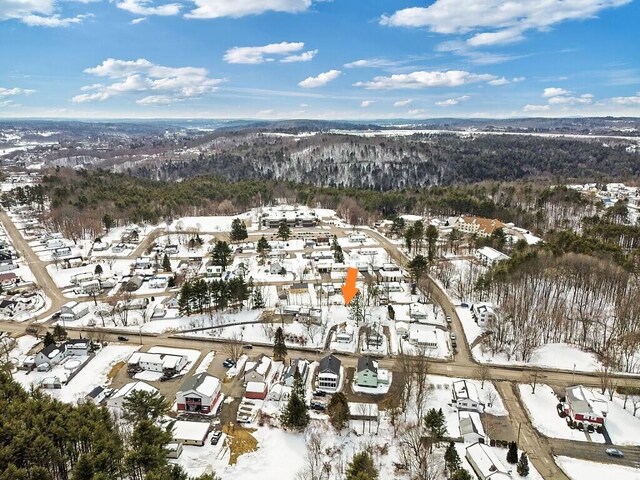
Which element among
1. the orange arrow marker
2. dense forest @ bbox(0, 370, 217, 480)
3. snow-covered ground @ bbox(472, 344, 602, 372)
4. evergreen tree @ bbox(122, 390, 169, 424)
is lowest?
snow-covered ground @ bbox(472, 344, 602, 372)

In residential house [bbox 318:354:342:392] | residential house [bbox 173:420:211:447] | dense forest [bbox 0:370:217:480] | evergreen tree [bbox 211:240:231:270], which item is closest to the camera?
dense forest [bbox 0:370:217:480]

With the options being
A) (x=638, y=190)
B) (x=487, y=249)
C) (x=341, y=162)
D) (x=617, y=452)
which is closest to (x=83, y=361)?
(x=617, y=452)

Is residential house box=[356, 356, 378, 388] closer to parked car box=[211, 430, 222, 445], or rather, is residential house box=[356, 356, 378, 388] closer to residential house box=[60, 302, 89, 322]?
parked car box=[211, 430, 222, 445]

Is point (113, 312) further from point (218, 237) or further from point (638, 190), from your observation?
point (638, 190)

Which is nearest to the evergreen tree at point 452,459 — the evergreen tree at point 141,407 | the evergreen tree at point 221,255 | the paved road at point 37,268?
the evergreen tree at point 141,407

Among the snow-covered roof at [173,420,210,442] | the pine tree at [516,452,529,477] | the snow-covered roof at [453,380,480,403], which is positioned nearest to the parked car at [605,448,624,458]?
the pine tree at [516,452,529,477]

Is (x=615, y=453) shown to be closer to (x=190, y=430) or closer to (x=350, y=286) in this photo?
(x=190, y=430)

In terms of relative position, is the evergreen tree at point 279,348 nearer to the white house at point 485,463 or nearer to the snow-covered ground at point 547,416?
the white house at point 485,463
